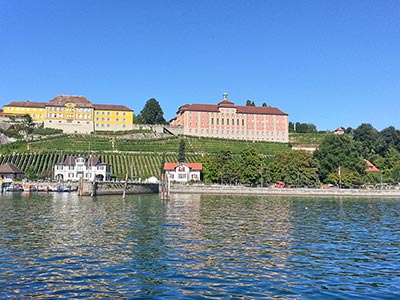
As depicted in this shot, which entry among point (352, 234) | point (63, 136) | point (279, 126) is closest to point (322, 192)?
point (352, 234)

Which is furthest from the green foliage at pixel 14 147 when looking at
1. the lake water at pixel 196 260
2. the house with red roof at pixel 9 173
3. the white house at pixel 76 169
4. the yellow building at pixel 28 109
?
the lake water at pixel 196 260

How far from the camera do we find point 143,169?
338 feet

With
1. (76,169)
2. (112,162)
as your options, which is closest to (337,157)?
(112,162)

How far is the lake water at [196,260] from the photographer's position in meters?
13.7

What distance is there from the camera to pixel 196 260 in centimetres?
1820

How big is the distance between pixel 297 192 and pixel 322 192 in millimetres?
5184

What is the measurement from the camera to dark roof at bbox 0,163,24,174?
91.4m

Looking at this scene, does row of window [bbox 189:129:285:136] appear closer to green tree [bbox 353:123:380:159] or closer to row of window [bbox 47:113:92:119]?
green tree [bbox 353:123:380:159]

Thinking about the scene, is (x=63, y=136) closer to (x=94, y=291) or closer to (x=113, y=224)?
(x=113, y=224)

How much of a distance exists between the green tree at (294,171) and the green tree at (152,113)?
3015 inches

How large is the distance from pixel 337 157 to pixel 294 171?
12503 mm

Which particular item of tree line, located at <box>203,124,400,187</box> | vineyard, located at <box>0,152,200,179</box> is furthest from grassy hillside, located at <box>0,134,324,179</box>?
tree line, located at <box>203,124,400,187</box>

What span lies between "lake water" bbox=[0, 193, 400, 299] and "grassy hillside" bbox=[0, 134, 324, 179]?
6639 centimetres

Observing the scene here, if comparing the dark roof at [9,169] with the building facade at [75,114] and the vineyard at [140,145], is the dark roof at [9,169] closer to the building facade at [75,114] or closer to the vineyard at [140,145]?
the vineyard at [140,145]
